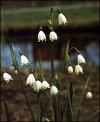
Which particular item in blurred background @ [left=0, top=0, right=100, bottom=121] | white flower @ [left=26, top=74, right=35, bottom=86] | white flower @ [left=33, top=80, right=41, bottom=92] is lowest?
white flower @ [left=33, top=80, right=41, bottom=92]

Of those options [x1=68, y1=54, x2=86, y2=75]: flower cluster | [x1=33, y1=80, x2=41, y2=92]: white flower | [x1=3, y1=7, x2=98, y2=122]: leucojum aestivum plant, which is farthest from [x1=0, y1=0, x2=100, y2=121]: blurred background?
[x1=33, y1=80, x2=41, y2=92]: white flower

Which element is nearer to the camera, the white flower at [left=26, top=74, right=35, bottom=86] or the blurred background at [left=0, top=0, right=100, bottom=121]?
the white flower at [left=26, top=74, right=35, bottom=86]

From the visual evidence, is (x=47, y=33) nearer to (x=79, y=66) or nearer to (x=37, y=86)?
(x=79, y=66)

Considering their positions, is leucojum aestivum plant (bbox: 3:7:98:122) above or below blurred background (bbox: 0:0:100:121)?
below

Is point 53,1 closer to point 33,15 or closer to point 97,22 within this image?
point 33,15

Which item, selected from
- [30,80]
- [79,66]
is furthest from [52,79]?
[30,80]

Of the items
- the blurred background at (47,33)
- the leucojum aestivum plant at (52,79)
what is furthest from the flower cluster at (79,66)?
the blurred background at (47,33)

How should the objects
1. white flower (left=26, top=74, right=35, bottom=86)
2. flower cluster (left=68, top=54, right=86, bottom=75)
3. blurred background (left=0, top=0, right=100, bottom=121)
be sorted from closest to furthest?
white flower (left=26, top=74, right=35, bottom=86), flower cluster (left=68, top=54, right=86, bottom=75), blurred background (left=0, top=0, right=100, bottom=121)

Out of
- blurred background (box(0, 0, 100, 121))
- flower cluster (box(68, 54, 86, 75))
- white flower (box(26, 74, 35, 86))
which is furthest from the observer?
blurred background (box(0, 0, 100, 121))

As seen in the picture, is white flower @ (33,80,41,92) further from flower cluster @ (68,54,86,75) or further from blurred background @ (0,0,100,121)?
blurred background @ (0,0,100,121)

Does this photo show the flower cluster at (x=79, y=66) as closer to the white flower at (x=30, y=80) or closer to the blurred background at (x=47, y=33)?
the white flower at (x=30, y=80)

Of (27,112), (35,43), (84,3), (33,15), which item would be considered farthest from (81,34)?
(27,112)
